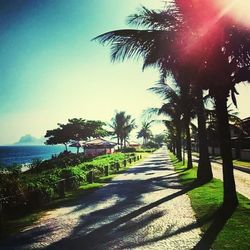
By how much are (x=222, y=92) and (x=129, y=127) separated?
67.5 metres

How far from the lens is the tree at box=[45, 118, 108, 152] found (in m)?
59.4

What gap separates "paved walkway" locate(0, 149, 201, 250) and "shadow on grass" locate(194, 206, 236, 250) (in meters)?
0.17

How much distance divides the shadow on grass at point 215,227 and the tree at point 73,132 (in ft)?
171

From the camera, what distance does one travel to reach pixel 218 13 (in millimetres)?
8375

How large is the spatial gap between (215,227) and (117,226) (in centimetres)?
230

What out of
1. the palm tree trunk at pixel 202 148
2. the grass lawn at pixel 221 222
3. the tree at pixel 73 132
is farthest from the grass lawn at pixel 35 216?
the tree at pixel 73 132

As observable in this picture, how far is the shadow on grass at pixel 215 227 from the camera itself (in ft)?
20.1

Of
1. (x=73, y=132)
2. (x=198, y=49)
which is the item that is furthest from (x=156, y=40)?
(x=73, y=132)

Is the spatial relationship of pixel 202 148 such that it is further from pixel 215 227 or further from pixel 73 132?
Result: pixel 73 132

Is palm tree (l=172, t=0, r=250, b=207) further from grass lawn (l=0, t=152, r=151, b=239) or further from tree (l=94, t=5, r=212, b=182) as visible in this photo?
grass lawn (l=0, t=152, r=151, b=239)

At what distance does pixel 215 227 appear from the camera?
7293 mm

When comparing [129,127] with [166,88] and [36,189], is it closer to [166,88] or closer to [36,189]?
[166,88]

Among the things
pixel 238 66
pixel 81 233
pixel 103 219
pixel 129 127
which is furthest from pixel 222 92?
pixel 129 127

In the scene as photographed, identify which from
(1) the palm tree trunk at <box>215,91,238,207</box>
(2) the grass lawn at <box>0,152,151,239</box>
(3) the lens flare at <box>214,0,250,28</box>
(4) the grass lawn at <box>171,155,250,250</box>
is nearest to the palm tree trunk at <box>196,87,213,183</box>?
(4) the grass lawn at <box>171,155,250,250</box>
